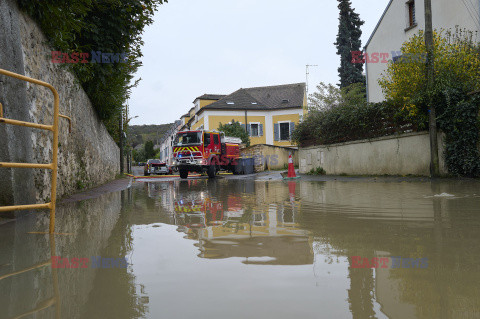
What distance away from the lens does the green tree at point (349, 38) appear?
3419 centimetres

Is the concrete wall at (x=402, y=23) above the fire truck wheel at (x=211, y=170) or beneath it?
above

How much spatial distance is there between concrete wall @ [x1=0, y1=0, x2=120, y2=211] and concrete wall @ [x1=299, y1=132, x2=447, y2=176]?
10746 mm

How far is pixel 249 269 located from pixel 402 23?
21.3 m

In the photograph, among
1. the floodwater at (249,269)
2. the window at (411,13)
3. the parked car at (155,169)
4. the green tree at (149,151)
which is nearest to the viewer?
the floodwater at (249,269)

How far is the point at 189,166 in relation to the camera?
62.8 ft

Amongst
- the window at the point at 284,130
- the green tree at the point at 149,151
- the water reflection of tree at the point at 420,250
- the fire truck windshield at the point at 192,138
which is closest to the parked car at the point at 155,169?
the fire truck windshield at the point at 192,138

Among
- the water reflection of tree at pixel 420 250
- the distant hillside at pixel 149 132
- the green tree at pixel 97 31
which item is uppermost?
the distant hillside at pixel 149 132

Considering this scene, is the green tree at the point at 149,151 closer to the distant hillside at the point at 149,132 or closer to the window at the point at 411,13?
the distant hillside at the point at 149,132

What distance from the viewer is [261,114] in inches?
1535

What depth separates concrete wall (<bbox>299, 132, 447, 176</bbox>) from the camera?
41.3ft

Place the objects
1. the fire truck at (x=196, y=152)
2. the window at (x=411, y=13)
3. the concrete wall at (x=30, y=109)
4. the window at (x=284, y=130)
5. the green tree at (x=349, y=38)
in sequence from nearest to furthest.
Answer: the concrete wall at (x=30, y=109)
the fire truck at (x=196, y=152)
the window at (x=411, y=13)
the green tree at (x=349, y=38)
the window at (x=284, y=130)

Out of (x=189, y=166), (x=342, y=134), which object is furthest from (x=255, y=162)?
(x=342, y=134)

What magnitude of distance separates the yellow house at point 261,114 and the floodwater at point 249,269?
33939mm

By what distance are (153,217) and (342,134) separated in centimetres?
1343
